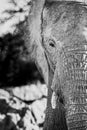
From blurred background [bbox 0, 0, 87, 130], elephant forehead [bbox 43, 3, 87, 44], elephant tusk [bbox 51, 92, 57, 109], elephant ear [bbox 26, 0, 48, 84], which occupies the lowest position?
blurred background [bbox 0, 0, 87, 130]

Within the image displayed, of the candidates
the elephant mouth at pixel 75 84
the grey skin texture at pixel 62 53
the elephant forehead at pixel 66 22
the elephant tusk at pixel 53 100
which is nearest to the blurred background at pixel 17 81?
the grey skin texture at pixel 62 53

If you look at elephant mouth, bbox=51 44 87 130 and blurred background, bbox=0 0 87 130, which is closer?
elephant mouth, bbox=51 44 87 130

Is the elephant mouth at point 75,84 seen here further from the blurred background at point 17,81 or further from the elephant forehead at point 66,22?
the blurred background at point 17,81

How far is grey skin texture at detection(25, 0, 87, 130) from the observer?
2992mm

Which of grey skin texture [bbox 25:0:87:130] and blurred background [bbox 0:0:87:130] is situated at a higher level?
grey skin texture [bbox 25:0:87:130]

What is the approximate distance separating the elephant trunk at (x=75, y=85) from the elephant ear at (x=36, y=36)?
755mm

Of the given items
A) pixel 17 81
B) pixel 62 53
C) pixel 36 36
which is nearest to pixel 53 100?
pixel 62 53

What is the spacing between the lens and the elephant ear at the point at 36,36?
13.2ft

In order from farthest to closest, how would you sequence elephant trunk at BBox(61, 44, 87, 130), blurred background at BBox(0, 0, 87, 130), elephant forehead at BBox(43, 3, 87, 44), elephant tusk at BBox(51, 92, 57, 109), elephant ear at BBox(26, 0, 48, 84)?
blurred background at BBox(0, 0, 87, 130) < elephant ear at BBox(26, 0, 48, 84) < elephant tusk at BBox(51, 92, 57, 109) < elephant forehead at BBox(43, 3, 87, 44) < elephant trunk at BBox(61, 44, 87, 130)

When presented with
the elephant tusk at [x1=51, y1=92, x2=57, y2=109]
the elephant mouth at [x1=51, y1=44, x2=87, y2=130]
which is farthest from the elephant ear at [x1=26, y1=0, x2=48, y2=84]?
the elephant mouth at [x1=51, y1=44, x2=87, y2=130]

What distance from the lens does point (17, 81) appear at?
21.2 feet

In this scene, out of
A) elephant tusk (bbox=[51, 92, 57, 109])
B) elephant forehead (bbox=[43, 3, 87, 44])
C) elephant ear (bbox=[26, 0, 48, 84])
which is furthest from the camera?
elephant ear (bbox=[26, 0, 48, 84])

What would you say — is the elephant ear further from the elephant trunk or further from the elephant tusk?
the elephant trunk

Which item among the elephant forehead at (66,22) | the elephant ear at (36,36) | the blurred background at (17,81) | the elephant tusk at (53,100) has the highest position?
the elephant forehead at (66,22)
